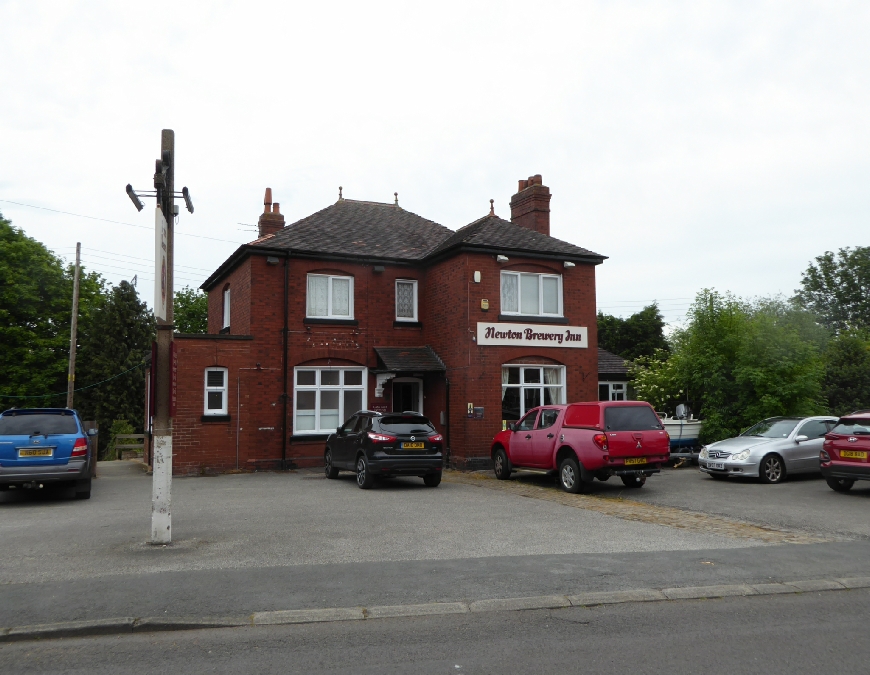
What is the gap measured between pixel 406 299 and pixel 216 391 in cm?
630

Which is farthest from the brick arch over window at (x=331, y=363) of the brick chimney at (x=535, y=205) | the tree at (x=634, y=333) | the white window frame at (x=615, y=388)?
the tree at (x=634, y=333)

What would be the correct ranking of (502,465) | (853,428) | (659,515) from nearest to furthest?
(659,515)
(853,428)
(502,465)

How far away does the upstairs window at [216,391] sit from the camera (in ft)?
66.8

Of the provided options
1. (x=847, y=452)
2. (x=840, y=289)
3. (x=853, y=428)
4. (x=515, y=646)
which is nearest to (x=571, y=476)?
(x=847, y=452)

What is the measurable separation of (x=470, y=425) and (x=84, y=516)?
10492 millimetres

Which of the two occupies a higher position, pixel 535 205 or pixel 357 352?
pixel 535 205

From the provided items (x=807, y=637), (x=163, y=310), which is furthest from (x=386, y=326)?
(x=807, y=637)

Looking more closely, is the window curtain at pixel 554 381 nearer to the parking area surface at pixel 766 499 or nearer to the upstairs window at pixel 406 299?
the parking area surface at pixel 766 499

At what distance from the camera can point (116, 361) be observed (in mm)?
46625

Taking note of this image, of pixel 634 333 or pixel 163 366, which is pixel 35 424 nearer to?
pixel 163 366

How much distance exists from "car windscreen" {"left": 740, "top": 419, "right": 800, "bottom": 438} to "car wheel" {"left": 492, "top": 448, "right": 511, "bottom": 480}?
228 inches

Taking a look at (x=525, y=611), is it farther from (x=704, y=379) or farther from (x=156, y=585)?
(x=704, y=379)

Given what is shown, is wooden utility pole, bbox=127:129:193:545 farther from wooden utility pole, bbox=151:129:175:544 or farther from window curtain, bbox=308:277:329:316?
window curtain, bbox=308:277:329:316

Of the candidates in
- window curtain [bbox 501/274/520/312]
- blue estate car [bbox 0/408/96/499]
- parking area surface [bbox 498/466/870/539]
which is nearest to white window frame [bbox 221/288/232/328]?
window curtain [bbox 501/274/520/312]
